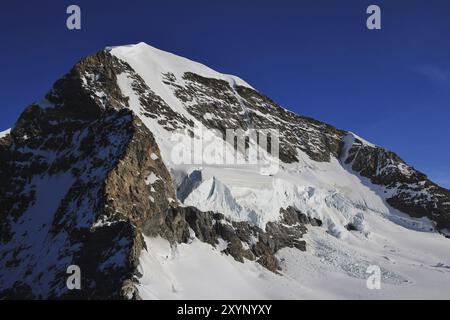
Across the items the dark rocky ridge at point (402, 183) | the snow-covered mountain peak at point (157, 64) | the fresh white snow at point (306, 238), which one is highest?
the snow-covered mountain peak at point (157, 64)

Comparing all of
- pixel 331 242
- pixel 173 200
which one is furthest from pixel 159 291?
pixel 331 242

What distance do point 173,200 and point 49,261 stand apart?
14.7 m

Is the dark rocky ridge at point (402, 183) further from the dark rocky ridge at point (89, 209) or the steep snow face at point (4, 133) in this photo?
the steep snow face at point (4, 133)

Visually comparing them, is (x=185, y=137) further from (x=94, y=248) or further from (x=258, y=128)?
(x=94, y=248)

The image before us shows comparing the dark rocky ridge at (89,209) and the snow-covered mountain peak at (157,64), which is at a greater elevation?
the snow-covered mountain peak at (157,64)

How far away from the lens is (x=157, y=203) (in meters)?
58.5

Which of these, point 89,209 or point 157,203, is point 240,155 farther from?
point 89,209

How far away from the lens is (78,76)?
7825cm

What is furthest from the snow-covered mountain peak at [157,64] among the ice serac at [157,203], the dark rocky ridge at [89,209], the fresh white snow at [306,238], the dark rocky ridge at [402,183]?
the dark rocky ridge at [402,183]

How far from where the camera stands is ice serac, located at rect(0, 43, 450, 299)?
1994 inches

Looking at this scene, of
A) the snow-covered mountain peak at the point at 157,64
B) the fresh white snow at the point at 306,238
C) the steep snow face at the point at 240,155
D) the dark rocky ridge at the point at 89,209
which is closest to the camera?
the dark rocky ridge at the point at 89,209

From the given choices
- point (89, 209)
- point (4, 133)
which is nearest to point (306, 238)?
point (89, 209)

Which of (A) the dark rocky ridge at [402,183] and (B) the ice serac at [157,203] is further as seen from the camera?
(A) the dark rocky ridge at [402,183]

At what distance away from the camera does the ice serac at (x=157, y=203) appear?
50.7m
